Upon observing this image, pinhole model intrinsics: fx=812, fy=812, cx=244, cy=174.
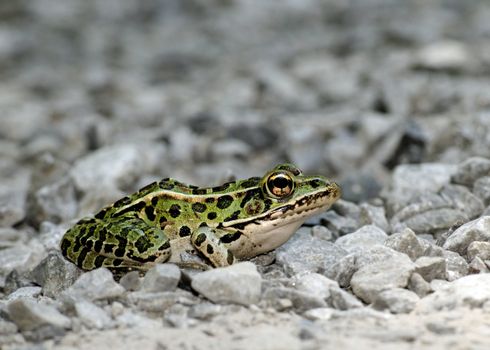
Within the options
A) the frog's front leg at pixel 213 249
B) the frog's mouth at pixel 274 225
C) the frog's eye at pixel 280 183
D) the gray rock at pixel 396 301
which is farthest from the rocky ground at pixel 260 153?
the frog's eye at pixel 280 183

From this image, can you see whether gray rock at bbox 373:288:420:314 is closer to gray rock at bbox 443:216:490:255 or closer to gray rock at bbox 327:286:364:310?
gray rock at bbox 327:286:364:310

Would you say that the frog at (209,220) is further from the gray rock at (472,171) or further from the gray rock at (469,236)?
the gray rock at (472,171)

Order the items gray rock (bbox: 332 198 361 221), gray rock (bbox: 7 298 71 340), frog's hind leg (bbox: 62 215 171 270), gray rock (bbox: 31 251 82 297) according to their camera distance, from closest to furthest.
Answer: gray rock (bbox: 7 298 71 340) < frog's hind leg (bbox: 62 215 171 270) < gray rock (bbox: 31 251 82 297) < gray rock (bbox: 332 198 361 221)

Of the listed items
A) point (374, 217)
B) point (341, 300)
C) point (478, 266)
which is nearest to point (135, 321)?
point (341, 300)

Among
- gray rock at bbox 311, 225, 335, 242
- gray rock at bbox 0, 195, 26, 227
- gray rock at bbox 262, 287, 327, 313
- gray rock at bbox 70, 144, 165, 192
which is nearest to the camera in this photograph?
gray rock at bbox 262, 287, 327, 313

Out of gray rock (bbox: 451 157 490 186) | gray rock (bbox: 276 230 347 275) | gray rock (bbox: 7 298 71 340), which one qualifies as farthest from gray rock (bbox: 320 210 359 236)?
gray rock (bbox: 7 298 71 340)
